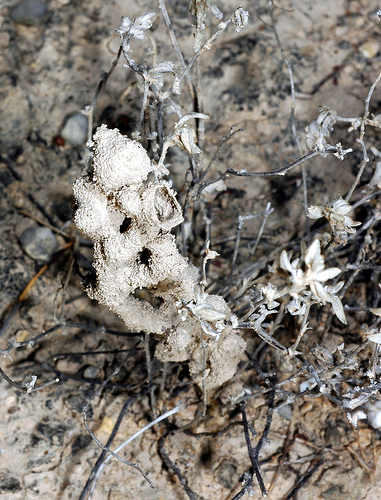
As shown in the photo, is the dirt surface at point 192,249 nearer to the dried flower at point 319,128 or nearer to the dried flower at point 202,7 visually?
the dried flower at point 319,128

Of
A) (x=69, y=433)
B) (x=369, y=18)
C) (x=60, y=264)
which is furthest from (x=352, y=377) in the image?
(x=369, y=18)

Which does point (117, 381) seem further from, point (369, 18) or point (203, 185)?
point (369, 18)

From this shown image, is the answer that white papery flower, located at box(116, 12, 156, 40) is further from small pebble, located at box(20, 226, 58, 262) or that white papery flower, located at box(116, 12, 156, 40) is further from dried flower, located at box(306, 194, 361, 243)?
small pebble, located at box(20, 226, 58, 262)

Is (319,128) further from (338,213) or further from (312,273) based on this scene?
(312,273)

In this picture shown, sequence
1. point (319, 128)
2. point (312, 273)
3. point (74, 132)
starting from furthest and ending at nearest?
1. point (74, 132)
2. point (319, 128)
3. point (312, 273)

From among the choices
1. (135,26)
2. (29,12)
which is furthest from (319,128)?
(29,12)

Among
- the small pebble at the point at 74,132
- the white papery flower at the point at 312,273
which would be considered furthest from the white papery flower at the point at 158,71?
the small pebble at the point at 74,132
